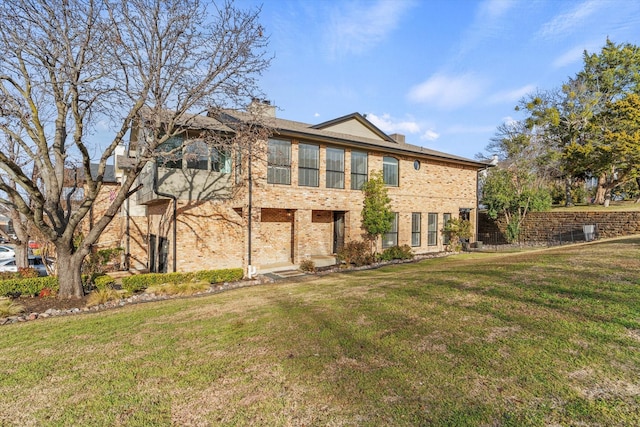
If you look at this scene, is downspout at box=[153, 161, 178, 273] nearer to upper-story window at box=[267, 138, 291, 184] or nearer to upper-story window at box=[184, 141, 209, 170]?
upper-story window at box=[184, 141, 209, 170]

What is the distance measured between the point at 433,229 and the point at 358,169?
6361 mm

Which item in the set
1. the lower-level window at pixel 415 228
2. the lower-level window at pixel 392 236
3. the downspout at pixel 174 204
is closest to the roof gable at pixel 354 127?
the lower-level window at pixel 415 228

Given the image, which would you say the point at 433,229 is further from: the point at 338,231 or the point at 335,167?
the point at 335,167

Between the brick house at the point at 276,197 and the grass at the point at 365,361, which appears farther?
the brick house at the point at 276,197

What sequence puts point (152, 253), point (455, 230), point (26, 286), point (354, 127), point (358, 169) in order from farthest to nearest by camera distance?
1. point (455, 230)
2. point (354, 127)
3. point (152, 253)
4. point (358, 169)
5. point (26, 286)

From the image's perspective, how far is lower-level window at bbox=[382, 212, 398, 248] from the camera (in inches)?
648

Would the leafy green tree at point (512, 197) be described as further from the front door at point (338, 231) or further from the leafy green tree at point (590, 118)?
the front door at point (338, 231)

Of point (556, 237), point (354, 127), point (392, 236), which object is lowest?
point (556, 237)

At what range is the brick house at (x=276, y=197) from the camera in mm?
12570

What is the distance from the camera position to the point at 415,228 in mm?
17703

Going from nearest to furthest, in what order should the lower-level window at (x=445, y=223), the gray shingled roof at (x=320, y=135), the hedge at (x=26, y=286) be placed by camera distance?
the hedge at (x=26, y=286) → the gray shingled roof at (x=320, y=135) → the lower-level window at (x=445, y=223)

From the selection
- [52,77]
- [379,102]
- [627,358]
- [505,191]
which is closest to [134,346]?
[627,358]

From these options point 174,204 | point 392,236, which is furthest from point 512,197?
point 174,204

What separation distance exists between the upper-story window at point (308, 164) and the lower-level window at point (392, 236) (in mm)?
4854
